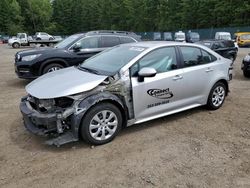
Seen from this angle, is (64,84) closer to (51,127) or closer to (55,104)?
(55,104)

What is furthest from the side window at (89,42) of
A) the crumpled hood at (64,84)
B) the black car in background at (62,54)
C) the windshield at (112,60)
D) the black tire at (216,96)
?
the black tire at (216,96)

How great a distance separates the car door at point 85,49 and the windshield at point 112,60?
3.64m

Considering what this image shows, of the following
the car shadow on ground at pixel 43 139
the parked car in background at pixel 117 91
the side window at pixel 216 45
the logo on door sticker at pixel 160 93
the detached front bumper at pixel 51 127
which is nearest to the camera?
the detached front bumper at pixel 51 127

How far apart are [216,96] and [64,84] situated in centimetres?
339

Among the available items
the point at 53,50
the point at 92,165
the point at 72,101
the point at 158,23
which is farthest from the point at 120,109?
the point at 158,23

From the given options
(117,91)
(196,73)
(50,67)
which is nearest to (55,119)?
(117,91)

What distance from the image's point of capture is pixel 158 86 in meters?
4.98

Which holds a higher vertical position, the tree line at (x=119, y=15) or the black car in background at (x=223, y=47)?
the tree line at (x=119, y=15)

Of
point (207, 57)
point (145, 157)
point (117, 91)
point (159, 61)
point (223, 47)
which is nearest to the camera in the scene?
point (145, 157)

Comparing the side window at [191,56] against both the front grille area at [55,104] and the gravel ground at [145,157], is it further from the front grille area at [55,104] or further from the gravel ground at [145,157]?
the front grille area at [55,104]

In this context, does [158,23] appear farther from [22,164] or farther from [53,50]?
[22,164]

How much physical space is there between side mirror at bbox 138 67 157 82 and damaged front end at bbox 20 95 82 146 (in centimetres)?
114

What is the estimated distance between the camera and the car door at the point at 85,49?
30.4 feet

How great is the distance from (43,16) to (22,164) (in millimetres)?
83865
